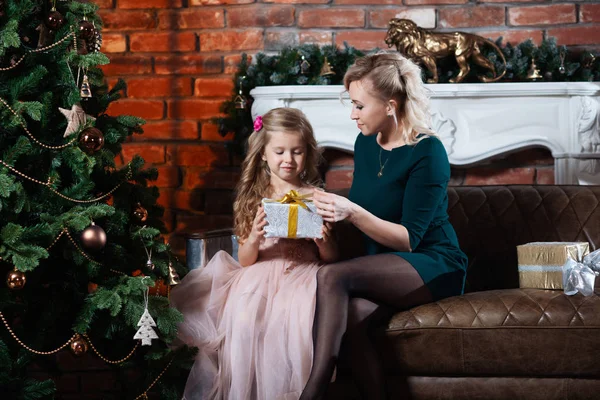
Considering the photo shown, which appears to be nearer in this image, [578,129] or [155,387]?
[155,387]

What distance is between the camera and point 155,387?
2486 mm

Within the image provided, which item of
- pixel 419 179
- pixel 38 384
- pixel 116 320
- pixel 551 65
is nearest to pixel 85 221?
pixel 116 320

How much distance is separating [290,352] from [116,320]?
0.54m

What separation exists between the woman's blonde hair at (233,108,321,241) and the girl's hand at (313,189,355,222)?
1.22ft

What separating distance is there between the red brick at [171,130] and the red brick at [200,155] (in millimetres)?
49

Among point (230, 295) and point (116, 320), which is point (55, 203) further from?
point (230, 295)

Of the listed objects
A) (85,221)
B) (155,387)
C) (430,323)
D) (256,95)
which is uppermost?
(256,95)

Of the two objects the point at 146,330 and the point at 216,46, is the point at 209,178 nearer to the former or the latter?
the point at 216,46

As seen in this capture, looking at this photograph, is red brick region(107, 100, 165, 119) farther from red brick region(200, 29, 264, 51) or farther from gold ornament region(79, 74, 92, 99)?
gold ornament region(79, 74, 92, 99)

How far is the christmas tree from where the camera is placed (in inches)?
88.7

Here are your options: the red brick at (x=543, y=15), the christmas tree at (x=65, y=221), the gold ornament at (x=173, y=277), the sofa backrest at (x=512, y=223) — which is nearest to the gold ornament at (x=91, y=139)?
the christmas tree at (x=65, y=221)

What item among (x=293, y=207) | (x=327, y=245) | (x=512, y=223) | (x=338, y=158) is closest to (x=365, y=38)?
(x=338, y=158)

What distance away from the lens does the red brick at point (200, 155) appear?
382cm

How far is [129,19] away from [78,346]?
1986mm
